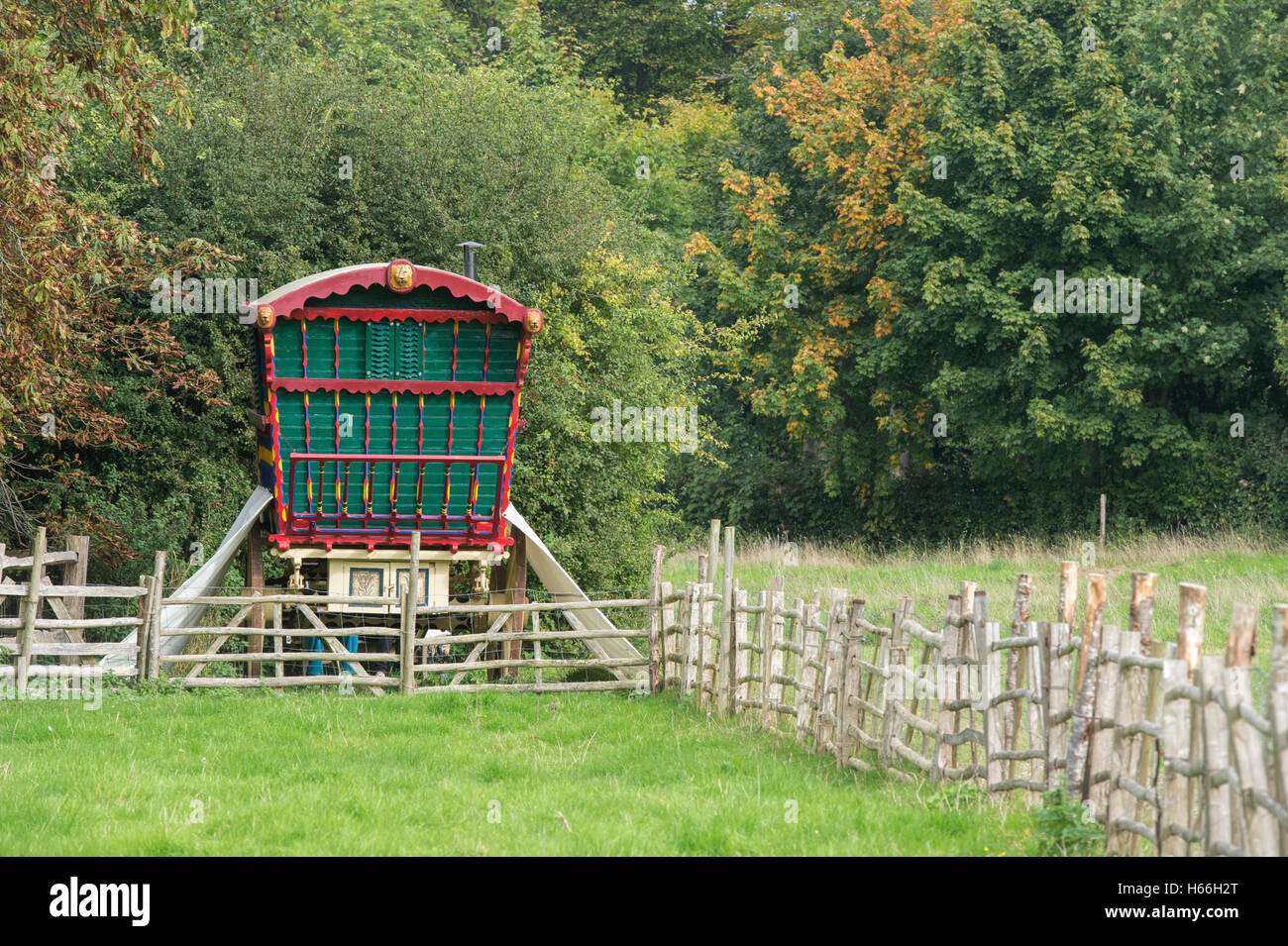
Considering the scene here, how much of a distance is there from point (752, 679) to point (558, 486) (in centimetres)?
1059

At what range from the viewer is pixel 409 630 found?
15.5 m

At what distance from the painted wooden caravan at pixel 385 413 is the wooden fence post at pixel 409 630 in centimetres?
63

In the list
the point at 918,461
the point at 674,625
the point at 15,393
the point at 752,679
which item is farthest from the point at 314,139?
the point at 918,461

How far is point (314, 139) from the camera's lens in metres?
23.3

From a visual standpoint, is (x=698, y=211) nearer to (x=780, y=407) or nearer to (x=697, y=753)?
(x=780, y=407)

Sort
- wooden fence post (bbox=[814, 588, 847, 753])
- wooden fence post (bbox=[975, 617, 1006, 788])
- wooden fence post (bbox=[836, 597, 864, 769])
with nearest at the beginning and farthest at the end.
Answer: wooden fence post (bbox=[975, 617, 1006, 788])
wooden fence post (bbox=[836, 597, 864, 769])
wooden fence post (bbox=[814, 588, 847, 753])

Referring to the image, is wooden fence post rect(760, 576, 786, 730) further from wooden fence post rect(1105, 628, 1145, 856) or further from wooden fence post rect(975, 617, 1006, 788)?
wooden fence post rect(1105, 628, 1145, 856)

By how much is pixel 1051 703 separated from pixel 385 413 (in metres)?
9.29

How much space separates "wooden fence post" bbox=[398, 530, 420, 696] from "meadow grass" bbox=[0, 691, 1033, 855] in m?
1.05

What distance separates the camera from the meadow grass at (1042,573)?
60.9 ft

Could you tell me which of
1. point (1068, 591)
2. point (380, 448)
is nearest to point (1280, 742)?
point (1068, 591)

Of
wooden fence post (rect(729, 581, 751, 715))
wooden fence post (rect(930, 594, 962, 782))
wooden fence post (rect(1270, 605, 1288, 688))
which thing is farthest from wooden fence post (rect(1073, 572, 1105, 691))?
wooden fence post (rect(729, 581, 751, 715))

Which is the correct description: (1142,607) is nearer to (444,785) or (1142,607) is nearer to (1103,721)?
(1103,721)

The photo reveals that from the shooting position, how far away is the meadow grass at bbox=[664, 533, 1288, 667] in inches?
731
